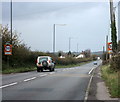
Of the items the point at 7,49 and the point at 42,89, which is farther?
the point at 7,49

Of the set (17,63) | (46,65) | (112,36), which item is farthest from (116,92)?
(17,63)

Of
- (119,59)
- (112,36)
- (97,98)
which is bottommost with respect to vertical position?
(97,98)

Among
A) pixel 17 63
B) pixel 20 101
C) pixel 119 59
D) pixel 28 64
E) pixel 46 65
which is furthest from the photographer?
pixel 28 64

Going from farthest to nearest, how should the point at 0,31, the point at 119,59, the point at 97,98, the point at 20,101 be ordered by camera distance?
the point at 0,31 → the point at 119,59 → the point at 97,98 → the point at 20,101

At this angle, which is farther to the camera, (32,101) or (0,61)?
(0,61)

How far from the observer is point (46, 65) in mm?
33531

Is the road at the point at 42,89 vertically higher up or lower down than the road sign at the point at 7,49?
lower down

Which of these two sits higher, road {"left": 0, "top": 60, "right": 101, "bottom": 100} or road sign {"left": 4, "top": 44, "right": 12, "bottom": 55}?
road sign {"left": 4, "top": 44, "right": 12, "bottom": 55}

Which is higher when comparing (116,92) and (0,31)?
(0,31)

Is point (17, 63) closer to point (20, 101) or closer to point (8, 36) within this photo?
point (8, 36)

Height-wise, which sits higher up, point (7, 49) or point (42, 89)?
point (7, 49)

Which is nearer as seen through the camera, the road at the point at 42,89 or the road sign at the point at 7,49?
the road at the point at 42,89

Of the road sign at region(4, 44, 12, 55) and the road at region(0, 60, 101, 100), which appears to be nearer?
the road at region(0, 60, 101, 100)

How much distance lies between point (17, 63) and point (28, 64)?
572 cm
